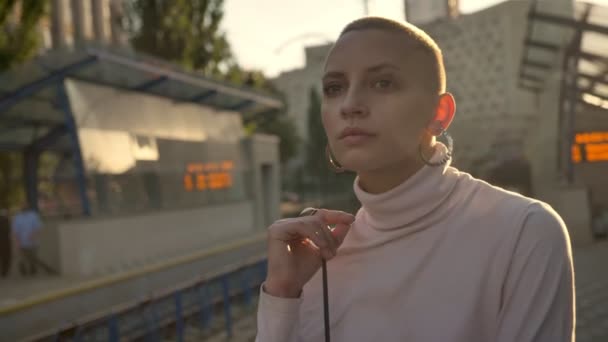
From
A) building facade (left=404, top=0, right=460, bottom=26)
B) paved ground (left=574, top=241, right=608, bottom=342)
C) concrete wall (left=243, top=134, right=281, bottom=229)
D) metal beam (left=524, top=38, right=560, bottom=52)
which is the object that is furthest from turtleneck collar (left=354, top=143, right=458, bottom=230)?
concrete wall (left=243, top=134, right=281, bottom=229)

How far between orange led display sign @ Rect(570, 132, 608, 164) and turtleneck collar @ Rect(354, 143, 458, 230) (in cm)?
1819

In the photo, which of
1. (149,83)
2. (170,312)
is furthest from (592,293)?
(149,83)

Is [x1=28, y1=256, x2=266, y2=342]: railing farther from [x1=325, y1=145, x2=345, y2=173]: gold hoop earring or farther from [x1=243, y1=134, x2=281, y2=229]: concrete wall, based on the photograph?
[x1=243, y1=134, x2=281, y2=229]: concrete wall

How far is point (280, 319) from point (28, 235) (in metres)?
13.6

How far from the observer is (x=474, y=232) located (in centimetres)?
146

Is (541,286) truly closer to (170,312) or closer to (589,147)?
(170,312)

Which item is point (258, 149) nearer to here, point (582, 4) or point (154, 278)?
point (154, 278)

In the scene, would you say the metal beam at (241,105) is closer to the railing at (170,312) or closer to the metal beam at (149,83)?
the metal beam at (149,83)

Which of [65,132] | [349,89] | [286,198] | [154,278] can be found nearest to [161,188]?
[65,132]

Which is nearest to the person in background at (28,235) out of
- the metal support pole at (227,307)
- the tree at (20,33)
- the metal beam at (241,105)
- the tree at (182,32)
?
the tree at (20,33)

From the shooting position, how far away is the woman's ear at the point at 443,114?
1567mm

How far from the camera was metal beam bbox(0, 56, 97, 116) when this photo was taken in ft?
44.5

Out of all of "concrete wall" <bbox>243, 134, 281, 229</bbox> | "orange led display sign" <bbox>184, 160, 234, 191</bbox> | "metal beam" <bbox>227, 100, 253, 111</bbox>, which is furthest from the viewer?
"concrete wall" <bbox>243, 134, 281, 229</bbox>

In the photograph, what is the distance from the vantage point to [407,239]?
1.53m
